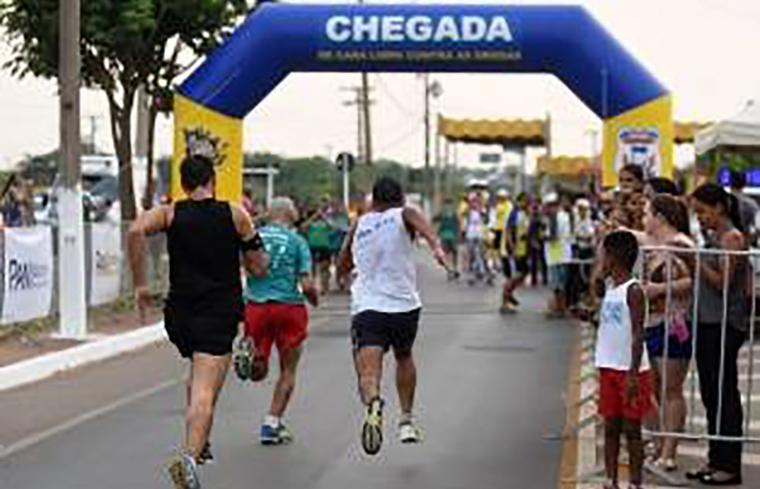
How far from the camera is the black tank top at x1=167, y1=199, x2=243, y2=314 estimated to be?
859cm

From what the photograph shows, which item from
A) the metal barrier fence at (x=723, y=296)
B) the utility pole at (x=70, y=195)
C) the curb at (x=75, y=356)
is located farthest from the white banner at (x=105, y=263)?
the metal barrier fence at (x=723, y=296)

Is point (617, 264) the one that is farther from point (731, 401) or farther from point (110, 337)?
point (110, 337)

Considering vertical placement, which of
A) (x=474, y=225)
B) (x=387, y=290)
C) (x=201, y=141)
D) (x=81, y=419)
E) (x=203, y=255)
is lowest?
(x=81, y=419)

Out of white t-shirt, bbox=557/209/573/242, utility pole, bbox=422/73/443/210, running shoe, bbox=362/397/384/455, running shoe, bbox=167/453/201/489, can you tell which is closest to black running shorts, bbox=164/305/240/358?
running shoe, bbox=167/453/201/489

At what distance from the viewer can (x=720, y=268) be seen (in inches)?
361

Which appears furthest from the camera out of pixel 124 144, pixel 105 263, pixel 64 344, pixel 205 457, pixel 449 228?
pixel 449 228

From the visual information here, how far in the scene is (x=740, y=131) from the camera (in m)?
17.4

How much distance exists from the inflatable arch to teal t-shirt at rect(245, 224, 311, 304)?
7.82m

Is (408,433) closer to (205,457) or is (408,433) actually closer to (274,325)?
(274,325)

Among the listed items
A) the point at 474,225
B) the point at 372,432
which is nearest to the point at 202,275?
the point at 372,432

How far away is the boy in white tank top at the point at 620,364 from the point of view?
28.3ft

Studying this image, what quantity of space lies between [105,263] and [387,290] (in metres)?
11.1

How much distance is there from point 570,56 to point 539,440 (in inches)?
319

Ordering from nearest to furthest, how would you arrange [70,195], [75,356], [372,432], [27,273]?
[372,432]
[75,356]
[70,195]
[27,273]
